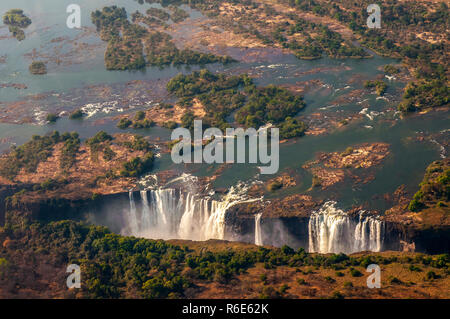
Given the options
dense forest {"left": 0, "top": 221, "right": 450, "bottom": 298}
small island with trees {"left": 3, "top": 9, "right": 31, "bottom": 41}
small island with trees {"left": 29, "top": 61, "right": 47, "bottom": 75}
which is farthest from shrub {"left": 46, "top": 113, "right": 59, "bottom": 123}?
small island with trees {"left": 3, "top": 9, "right": 31, "bottom": 41}

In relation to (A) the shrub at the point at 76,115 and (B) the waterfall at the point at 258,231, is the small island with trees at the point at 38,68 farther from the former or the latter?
(B) the waterfall at the point at 258,231

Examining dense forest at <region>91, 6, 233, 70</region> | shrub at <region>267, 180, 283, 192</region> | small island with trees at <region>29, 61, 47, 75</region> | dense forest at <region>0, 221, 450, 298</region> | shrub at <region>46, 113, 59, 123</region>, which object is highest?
dense forest at <region>91, 6, 233, 70</region>

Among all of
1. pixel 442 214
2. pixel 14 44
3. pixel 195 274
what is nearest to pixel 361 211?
pixel 442 214

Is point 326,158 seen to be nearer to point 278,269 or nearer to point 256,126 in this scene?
point 256,126

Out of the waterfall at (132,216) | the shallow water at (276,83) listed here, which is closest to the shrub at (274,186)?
the shallow water at (276,83)

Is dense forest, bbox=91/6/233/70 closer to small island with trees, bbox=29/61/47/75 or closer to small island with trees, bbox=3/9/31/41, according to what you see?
small island with trees, bbox=29/61/47/75
